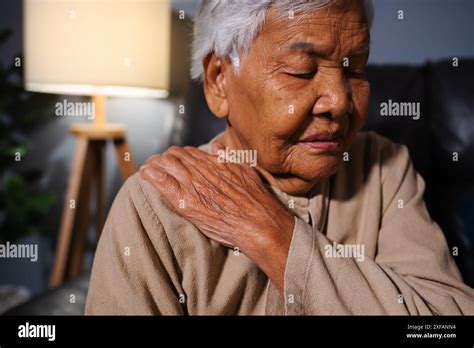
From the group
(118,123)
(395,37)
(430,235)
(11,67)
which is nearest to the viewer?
(430,235)

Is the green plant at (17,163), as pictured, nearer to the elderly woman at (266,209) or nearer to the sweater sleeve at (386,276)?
the elderly woman at (266,209)

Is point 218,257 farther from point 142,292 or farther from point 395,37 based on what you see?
point 395,37

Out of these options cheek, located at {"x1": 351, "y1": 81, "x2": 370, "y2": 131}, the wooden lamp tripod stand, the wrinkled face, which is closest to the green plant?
the wooden lamp tripod stand

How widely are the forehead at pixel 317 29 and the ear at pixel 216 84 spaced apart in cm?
13

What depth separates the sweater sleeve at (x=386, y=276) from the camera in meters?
0.90

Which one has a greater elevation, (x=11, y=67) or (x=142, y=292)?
(x=11, y=67)

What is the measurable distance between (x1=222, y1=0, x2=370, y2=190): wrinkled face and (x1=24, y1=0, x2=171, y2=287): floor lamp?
80 cm

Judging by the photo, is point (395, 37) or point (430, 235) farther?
point (395, 37)

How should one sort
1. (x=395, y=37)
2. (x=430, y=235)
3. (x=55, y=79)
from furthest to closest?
(x=55, y=79), (x=395, y=37), (x=430, y=235)

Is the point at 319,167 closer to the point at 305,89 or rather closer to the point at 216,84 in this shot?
the point at 305,89

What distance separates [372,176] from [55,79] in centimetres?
109

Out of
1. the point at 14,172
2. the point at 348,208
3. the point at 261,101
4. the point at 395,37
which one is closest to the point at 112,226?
the point at 261,101

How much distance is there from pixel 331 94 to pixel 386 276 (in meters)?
0.35

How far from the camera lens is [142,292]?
0.88 meters
